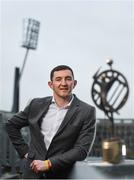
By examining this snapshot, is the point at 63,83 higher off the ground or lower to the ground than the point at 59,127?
higher

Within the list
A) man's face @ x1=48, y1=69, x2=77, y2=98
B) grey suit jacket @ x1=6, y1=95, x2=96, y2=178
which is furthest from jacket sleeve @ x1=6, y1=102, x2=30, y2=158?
man's face @ x1=48, y1=69, x2=77, y2=98

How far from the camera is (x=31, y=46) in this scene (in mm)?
33219

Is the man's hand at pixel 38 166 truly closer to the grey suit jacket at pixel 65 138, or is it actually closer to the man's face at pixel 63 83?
the grey suit jacket at pixel 65 138

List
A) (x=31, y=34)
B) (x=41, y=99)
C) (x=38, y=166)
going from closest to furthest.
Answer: (x=38, y=166) < (x=41, y=99) < (x=31, y=34)

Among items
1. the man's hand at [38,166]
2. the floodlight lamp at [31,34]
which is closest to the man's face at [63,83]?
the man's hand at [38,166]

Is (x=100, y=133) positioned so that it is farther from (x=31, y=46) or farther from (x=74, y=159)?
(x=74, y=159)

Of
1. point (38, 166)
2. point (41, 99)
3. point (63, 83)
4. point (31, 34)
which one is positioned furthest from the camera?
point (31, 34)

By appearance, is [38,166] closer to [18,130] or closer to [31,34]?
[18,130]

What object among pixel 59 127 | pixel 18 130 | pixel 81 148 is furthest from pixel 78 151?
pixel 18 130

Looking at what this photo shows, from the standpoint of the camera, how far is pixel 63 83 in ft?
6.91

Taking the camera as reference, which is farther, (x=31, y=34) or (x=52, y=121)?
(x=31, y=34)

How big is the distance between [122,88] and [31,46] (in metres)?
9.04

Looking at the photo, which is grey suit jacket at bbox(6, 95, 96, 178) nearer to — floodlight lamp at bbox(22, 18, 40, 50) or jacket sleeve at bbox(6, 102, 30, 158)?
jacket sleeve at bbox(6, 102, 30, 158)

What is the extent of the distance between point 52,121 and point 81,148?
165 mm
